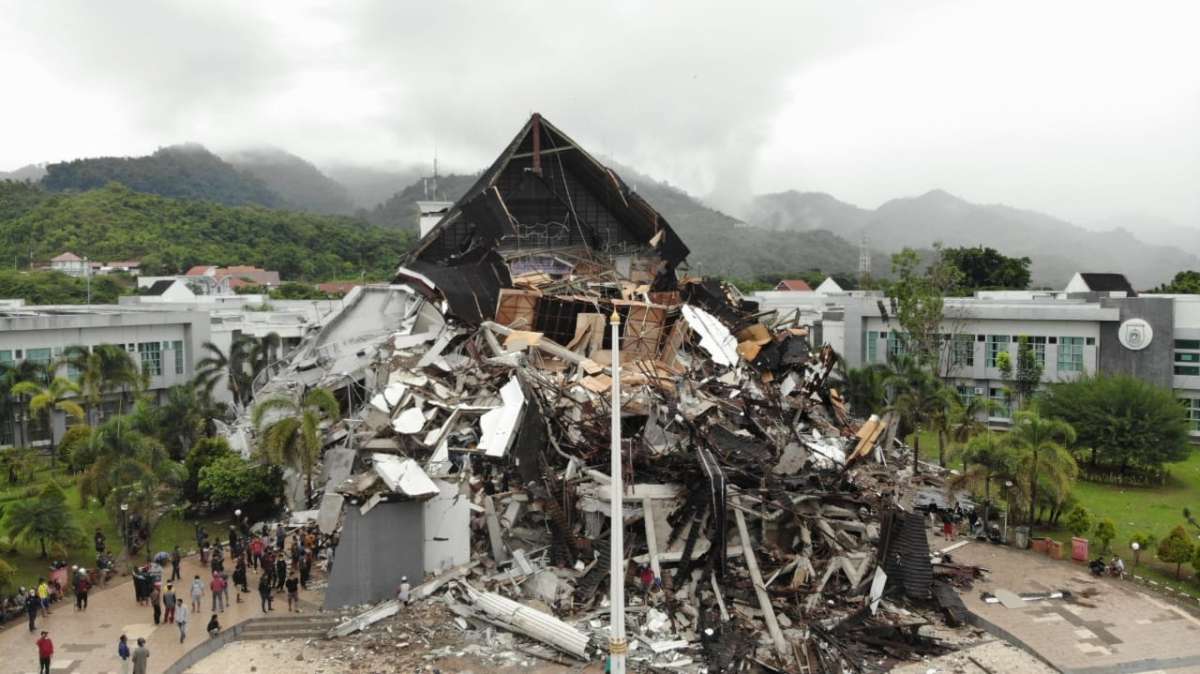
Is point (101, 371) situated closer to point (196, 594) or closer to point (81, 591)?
point (81, 591)

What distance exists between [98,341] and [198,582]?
23.9 meters

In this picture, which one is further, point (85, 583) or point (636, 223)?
point (636, 223)

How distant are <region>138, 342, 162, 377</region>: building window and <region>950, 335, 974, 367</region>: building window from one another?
38.4 meters

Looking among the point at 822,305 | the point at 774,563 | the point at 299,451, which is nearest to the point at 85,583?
the point at 299,451

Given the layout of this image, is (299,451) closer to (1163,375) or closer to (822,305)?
(1163,375)

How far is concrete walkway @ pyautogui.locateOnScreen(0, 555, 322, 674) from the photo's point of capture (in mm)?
16016

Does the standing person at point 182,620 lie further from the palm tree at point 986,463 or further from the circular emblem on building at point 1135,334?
the circular emblem on building at point 1135,334

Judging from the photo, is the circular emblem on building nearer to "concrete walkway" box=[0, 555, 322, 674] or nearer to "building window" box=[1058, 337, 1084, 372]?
"building window" box=[1058, 337, 1084, 372]

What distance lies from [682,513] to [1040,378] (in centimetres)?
2809

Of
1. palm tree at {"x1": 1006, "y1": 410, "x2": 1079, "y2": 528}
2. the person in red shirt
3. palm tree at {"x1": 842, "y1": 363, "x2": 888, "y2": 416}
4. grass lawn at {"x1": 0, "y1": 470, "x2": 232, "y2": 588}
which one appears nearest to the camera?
the person in red shirt

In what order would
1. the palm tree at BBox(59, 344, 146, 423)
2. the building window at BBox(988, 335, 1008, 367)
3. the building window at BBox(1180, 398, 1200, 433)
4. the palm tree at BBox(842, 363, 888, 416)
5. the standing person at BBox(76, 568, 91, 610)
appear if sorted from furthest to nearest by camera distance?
the building window at BBox(988, 335, 1008, 367) → the building window at BBox(1180, 398, 1200, 433) → the palm tree at BBox(842, 363, 888, 416) → the palm tree at BBox(59, 344, 146, 423) → the standing person at BBox(76, 568, 91, 610)

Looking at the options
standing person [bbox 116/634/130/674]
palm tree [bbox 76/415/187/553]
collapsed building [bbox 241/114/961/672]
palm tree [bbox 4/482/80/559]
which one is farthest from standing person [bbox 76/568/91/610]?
collapsed building [bbox 241/114/961/672]

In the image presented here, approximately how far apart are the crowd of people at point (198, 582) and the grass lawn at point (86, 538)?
512 mm

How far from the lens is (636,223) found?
39.5 metres
